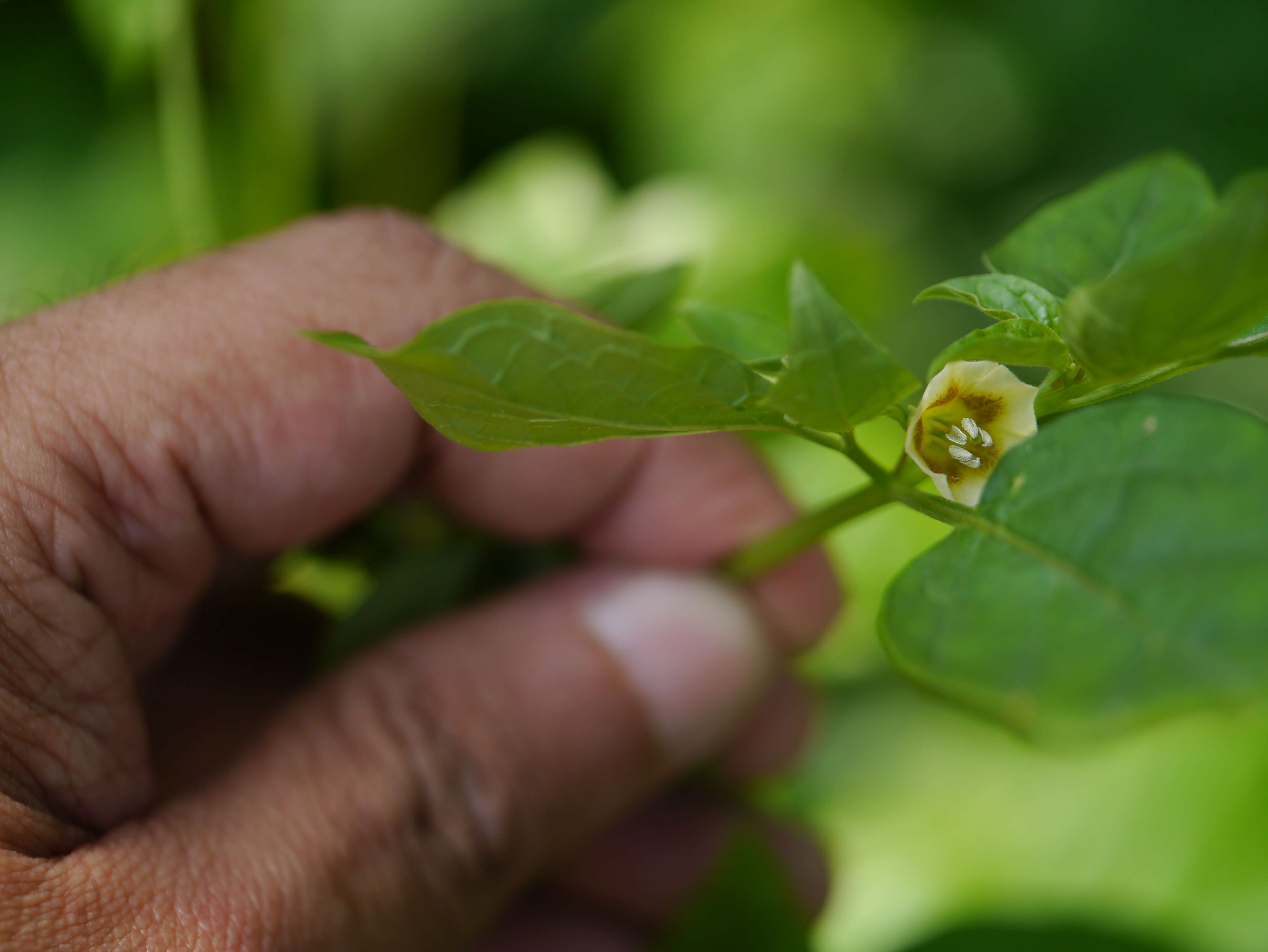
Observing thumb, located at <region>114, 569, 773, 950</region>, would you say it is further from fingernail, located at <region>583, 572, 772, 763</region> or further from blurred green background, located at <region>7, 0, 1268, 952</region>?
blurred green background, located at <region>7, 0, 1268, 952</region>

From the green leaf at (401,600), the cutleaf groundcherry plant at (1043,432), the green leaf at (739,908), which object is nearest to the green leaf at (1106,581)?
the cutleaf groundcherry plant at (1043,432)

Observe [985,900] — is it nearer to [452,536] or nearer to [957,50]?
[452,536]

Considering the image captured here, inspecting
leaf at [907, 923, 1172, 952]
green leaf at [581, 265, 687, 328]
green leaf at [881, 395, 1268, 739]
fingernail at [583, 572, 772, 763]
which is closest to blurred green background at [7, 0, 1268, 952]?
leaf at [907, 923, 1172, 952]

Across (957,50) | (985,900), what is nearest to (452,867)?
(985,900)

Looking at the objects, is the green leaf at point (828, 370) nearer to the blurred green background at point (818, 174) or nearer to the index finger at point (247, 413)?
the index finger at point (247, 413)

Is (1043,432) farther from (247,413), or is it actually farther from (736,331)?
(247,413)
